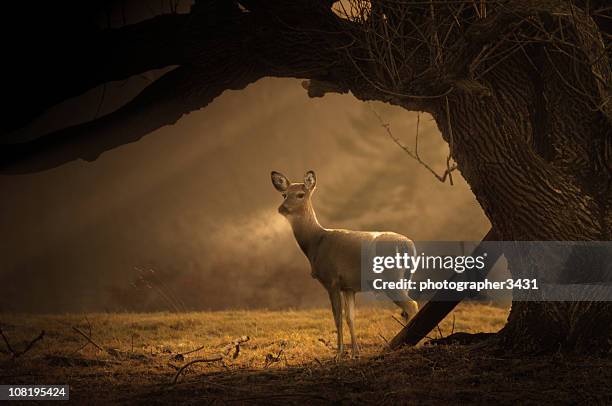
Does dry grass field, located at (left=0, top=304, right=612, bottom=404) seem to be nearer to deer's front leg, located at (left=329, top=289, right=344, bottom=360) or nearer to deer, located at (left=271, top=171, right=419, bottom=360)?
deer's front leg, located at (left=329, top=289, right=344, bottom=360)

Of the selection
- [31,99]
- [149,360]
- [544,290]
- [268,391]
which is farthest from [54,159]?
[544,290]

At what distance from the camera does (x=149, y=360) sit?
7.79 m

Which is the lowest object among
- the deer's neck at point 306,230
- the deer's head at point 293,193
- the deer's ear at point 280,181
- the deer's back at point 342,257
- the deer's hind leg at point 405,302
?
the deer's hind leg at point 405,302

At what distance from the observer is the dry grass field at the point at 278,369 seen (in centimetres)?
552

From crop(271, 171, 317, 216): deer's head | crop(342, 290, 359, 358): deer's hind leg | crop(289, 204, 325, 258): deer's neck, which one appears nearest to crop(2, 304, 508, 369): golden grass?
crop(342, 290, 359, 358): deer's hind leg

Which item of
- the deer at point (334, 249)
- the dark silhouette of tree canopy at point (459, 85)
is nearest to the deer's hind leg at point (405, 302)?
the deer at point (334, 249)

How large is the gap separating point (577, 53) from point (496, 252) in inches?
78.8

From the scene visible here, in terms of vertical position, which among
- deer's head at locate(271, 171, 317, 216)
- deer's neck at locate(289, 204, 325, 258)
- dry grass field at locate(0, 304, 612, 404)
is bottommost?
A: dry grass field at locate(0, 304, 612, 404)

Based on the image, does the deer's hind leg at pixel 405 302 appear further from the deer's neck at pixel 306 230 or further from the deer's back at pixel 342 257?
the deer's neck at pixel 306 230

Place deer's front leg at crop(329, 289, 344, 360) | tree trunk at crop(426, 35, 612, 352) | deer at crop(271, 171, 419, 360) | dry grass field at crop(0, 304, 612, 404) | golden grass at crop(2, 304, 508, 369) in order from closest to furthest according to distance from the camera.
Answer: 1. dry grass field at crop(0, 304, 612, 404)
2. tree trunk at crop(426, 35, 612, 352)
3. deer's front leg at crop(329, 289, 344, 360)
4. deer at crop(271, 171, 419, 360)
5. golden grass at crop(2, 304, 508, 369)

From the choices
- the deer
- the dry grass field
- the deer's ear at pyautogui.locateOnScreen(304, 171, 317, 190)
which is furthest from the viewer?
the deer's ear at pyautogui.locateOnScreen(304, 171, 317, 190)

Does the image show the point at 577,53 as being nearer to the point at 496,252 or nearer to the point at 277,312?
the point at 496,252

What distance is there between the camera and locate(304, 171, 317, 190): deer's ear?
304 inches

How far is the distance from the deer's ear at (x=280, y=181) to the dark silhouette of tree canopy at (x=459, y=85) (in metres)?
0.97
